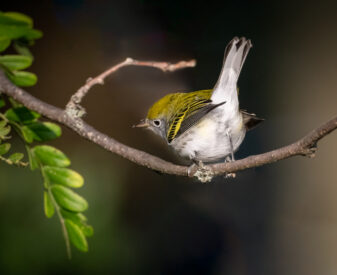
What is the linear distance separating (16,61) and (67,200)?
245 millimetres

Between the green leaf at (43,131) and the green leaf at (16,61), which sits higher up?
the green leaf at (16,61)

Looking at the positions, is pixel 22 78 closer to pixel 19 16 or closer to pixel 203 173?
pixel 19 16

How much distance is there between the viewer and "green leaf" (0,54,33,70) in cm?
72

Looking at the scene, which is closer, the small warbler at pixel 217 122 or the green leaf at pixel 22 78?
the green leaf at pixel 22 78

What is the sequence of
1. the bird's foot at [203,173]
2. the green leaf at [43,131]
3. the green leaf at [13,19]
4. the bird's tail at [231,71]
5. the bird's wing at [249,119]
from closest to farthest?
the green leaf at [13,19] < the green leaf at [43,131] < the bird's foot at [203,173] < the bird's tail at [231,71] < the bird's wing at [249,119]

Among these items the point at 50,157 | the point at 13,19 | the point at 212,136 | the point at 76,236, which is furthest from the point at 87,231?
the point at 212,136

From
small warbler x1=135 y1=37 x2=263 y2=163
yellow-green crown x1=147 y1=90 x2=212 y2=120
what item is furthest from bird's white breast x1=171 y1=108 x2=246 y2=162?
yellow-green crown x1=147 y1=90 x2=212 y2=120

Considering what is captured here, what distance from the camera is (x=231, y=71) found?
4.41 ft

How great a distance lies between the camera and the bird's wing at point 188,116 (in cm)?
136

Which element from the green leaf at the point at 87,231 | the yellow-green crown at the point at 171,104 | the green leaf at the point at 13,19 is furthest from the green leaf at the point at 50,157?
the yellow-green crown at the point at 171,104

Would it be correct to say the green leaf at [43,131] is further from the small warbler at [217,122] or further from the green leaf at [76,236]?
the small warbler at [217,122]

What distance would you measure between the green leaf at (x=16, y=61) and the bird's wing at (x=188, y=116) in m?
0.70

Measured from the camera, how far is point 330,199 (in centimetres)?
278

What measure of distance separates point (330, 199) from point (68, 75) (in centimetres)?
185
